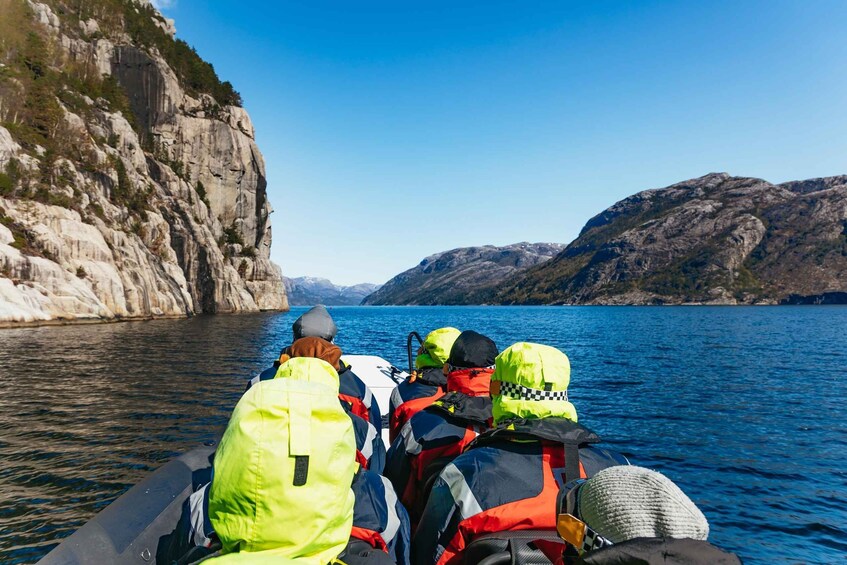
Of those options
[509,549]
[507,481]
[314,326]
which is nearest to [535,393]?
[507,481]

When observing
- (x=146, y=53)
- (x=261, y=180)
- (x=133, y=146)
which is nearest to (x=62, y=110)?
(x=133, y=146)

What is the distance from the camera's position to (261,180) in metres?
92.8

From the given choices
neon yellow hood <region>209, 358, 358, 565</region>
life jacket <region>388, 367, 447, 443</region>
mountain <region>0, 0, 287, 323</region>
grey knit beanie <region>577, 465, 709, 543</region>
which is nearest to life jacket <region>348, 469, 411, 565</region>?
neon yellow hood <region>209, 358, 358, 565</region>

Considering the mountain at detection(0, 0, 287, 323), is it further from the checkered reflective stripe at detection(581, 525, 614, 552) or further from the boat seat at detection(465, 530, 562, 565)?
the checkered reflective stripe at detection(581, 525, 614, 552)

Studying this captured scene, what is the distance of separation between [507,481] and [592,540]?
4.48 ft

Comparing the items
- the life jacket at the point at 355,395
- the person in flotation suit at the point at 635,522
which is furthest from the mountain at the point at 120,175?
the person in flotation suit at the point at 635,522

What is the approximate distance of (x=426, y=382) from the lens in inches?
278

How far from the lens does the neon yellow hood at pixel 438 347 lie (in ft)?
23.7

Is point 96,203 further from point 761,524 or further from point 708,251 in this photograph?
point 708,251

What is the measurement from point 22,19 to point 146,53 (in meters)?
16.4

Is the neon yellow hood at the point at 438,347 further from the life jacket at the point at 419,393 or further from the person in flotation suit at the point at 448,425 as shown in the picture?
the person in flotation suit at the point at 448,425

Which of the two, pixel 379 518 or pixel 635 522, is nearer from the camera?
pixel 635 522

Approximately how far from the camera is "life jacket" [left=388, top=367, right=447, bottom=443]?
22.3 feet

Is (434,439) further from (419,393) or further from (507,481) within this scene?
(507,481)
